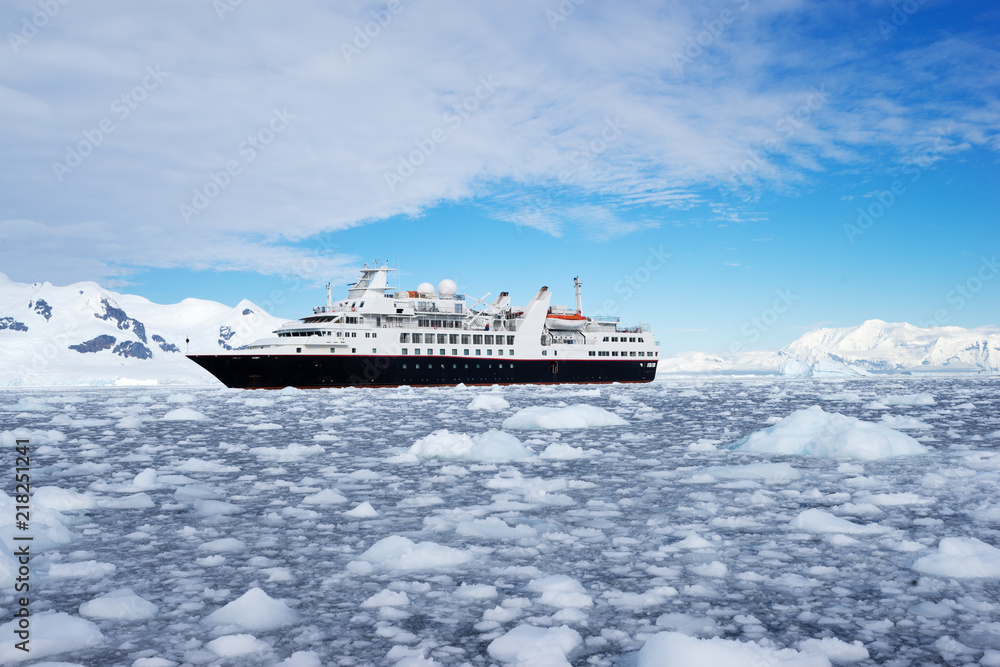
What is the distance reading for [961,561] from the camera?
626 centimetres

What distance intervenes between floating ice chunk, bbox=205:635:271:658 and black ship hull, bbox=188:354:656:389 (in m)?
50.9

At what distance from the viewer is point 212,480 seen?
1169 cm

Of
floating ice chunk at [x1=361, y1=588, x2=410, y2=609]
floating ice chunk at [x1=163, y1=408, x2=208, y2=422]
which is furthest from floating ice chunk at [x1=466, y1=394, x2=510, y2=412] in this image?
floating ice chunk at [x1=361, y1=588, x2=410, y2=609]

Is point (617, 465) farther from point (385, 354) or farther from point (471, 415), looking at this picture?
point (385, 354)

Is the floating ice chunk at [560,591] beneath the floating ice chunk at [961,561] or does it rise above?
beneath

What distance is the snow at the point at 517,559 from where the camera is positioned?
187 inches

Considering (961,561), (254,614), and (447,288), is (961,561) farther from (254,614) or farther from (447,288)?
(447,288)

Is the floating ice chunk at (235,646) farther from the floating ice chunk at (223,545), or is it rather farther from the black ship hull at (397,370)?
the black ship hull at (397,370)

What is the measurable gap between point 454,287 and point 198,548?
217ft

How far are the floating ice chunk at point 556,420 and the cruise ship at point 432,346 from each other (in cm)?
3826

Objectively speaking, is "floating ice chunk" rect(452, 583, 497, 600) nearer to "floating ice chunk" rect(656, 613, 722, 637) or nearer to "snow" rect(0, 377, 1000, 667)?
"snow" rect(0, 377, 1000, 667)

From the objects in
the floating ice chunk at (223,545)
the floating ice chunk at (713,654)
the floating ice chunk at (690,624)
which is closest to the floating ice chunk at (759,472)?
the floating ice chunk at (690,624)

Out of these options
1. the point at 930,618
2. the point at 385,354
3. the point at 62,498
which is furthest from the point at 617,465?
the point at 385,354

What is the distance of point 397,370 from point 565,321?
2131 centimetres
